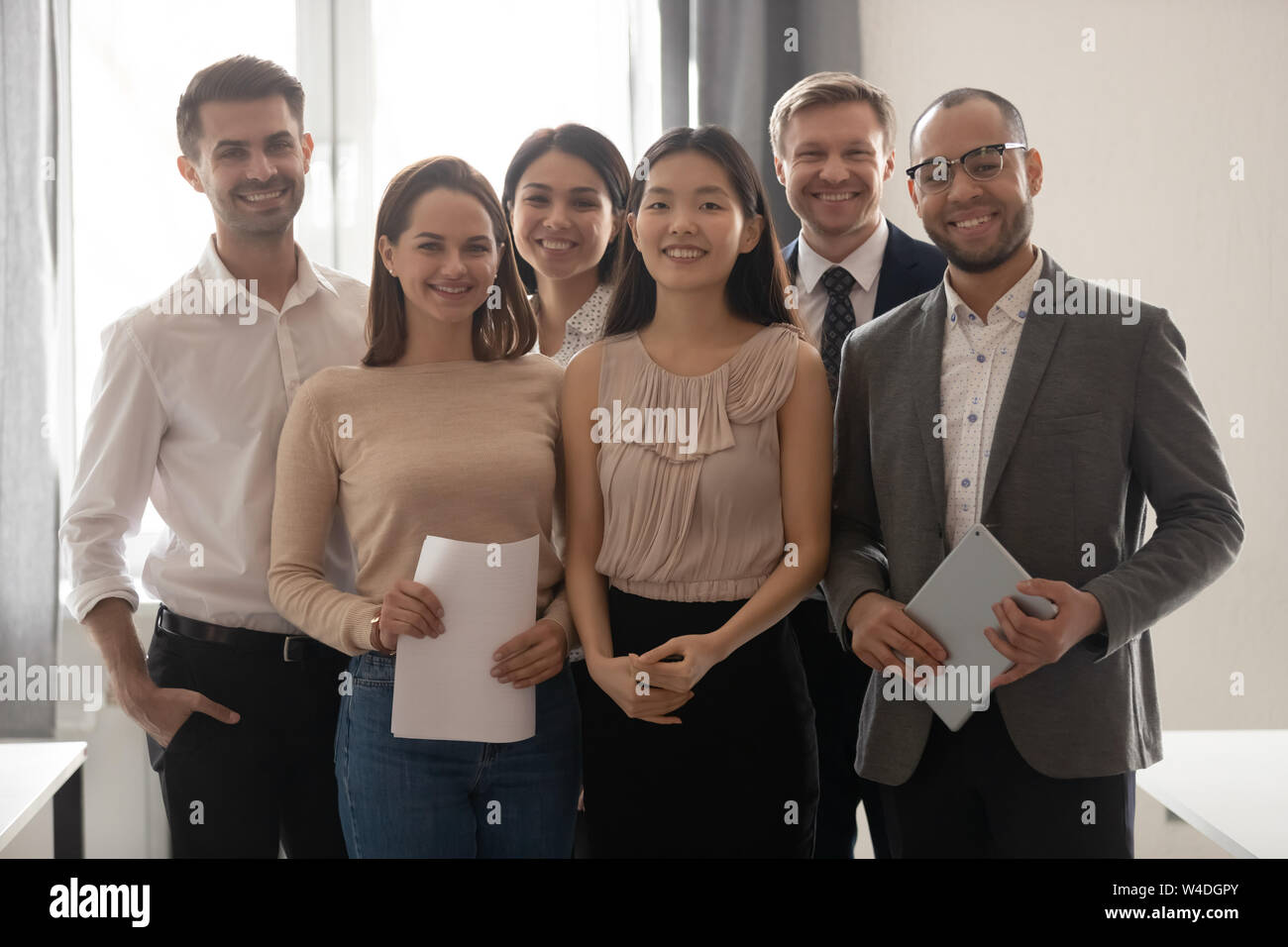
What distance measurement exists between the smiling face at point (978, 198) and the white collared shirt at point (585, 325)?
642 mm

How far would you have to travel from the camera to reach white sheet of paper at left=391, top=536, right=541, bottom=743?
1525mm

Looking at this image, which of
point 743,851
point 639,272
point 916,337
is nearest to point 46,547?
point 639,272

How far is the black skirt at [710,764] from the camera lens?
1561 millimetres

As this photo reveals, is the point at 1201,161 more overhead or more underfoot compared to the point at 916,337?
more overhead

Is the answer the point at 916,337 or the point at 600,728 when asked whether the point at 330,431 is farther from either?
the point at 916,337

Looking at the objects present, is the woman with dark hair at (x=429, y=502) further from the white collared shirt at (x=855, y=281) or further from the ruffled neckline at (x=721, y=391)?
the white collared shirt at (x=855, y=281)

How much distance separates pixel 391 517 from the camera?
5.20ft

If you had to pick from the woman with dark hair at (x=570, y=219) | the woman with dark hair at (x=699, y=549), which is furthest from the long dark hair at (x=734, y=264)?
the woman with dark hair at (x=570, y=219)

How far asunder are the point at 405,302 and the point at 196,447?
0.46m

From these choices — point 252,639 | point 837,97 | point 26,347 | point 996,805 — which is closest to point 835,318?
point 837,97

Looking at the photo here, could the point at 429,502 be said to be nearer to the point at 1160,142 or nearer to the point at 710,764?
the point at 710,764

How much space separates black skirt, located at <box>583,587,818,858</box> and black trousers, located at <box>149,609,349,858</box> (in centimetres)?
51

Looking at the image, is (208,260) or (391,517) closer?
(391,517)
